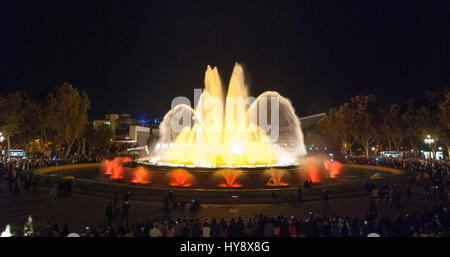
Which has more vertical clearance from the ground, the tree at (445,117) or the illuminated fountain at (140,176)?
the tree at (445,117)

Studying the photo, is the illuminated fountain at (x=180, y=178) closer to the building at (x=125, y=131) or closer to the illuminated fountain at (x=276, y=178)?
the illuminated fountain at (x=276, y=178)

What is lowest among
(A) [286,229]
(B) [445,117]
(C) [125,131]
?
(A) [286,229]

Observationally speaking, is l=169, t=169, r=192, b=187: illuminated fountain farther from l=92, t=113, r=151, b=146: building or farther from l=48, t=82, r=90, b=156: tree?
l=92, t=113, r=151, b=146: building

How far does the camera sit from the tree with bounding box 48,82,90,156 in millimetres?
43000

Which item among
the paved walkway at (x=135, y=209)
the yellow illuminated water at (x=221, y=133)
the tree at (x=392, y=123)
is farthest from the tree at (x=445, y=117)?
the paved walkway at (x=135, y=209)

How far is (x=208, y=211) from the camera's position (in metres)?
13.6

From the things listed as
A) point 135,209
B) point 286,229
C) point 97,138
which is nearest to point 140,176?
point 135,209

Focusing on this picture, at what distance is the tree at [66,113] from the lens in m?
43.0

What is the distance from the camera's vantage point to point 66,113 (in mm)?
43750

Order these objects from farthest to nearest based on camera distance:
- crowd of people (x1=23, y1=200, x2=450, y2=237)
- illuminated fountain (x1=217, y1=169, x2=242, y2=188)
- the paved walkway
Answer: illuminated fountain (x1=217, y1=169, x2=242, y2=188), the paved walkway, crowd of people (x1=23, y1=200, x2=450, y2=237)

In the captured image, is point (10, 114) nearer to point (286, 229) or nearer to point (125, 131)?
point (286, 229)

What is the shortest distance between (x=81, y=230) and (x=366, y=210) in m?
13.1

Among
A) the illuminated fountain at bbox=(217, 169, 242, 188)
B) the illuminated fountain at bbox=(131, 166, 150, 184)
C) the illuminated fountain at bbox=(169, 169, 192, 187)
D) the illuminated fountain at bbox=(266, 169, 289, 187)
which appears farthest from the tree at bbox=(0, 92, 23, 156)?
the illuminated fountain at bbox=(266, 169, 289, 187)
